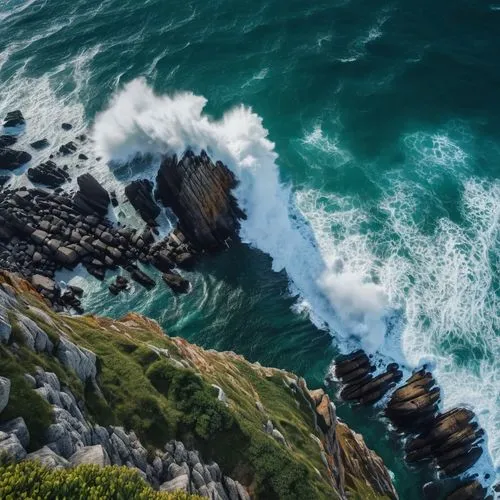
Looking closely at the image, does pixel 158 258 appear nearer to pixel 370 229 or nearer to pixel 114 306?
pixel 114 306

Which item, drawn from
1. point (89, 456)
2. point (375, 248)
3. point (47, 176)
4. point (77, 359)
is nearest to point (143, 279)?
point (47, 176)

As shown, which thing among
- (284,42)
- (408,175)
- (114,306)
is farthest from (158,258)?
(284,42)

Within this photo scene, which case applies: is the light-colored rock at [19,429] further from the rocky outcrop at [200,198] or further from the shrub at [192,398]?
the rocky outcrop at [200,198]

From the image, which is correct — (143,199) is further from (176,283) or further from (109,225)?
(176,283)

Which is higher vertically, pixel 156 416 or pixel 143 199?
pixel 156 416

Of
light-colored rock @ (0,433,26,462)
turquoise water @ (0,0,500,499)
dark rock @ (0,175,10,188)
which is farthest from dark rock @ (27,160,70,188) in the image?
light-colored rock @ (0,433,26,462)

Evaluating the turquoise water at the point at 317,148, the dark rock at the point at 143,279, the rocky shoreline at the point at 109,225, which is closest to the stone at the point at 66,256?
the rocky shoreline at the point at 109,225
